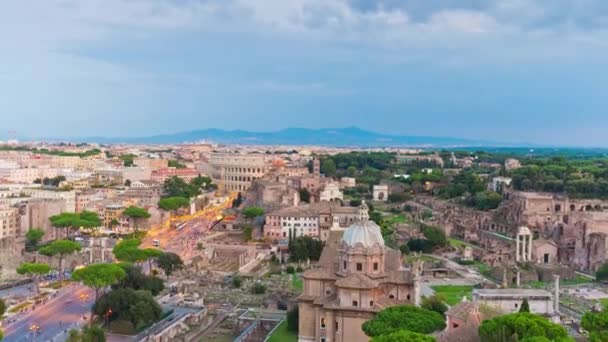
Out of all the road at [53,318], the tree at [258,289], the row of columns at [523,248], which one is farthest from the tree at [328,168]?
the road at [53,318]

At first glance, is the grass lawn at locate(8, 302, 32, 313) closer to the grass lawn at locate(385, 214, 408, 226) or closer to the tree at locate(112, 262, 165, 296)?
the tree at locate(112, 262, 165, 296)

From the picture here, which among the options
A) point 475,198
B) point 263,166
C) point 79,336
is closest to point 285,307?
point 79,336

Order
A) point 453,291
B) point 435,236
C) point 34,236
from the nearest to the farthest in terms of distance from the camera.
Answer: point 453,291
point 435,236
point 34,236

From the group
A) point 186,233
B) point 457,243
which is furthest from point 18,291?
point 457,243

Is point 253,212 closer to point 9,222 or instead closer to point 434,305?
point 9,222

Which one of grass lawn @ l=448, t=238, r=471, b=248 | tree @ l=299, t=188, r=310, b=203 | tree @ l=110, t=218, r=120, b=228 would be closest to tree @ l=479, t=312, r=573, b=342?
grass lawn @ l=448, t=238, r=471, b=248
